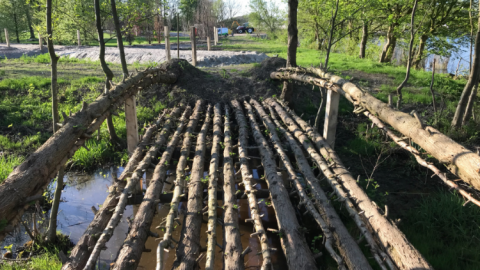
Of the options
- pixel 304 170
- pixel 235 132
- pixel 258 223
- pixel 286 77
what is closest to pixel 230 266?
pixel 258 223

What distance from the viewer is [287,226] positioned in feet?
10.6

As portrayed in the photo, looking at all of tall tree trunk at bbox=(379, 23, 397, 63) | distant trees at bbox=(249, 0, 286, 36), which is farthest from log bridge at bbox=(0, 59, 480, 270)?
distant trees at bbox=(249, 0, 286, 36)

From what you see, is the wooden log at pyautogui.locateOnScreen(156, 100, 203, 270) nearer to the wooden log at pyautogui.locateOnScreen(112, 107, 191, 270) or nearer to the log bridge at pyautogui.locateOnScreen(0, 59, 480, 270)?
the log bridge at pyautogui.locateOnScreen(0, 59, 480, 270)

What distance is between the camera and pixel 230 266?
2.72 meters

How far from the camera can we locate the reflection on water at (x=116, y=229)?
3.85m

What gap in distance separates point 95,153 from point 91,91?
372 centimetres

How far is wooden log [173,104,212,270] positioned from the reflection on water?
368mm

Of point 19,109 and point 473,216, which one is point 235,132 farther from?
point 19,109

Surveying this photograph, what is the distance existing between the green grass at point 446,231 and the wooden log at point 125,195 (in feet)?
11.4

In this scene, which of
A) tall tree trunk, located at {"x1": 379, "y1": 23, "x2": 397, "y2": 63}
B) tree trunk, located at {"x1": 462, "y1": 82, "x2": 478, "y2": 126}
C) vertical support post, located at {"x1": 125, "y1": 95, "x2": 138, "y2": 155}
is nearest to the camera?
vertical support post, located at {"x1": 125, "y1": 95, "x2": 138, "y2": 155}

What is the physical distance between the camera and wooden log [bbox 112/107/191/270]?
2756mm

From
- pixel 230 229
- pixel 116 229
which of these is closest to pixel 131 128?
pixel 116 229

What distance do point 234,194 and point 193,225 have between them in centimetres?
75

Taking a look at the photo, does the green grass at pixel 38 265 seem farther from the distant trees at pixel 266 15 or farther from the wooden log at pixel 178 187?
the distant trees at pixel 266 15
